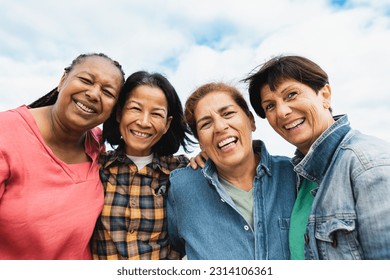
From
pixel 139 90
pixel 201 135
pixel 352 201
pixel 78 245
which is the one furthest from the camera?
pixel 139 90

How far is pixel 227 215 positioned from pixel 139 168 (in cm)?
89

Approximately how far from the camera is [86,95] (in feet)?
8.14

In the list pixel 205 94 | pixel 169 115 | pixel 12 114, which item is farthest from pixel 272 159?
pixel 12 114

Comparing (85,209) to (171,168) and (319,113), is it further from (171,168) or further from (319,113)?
(319,113)

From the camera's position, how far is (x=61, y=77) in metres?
2.74

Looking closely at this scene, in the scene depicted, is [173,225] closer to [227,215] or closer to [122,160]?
[227,215]

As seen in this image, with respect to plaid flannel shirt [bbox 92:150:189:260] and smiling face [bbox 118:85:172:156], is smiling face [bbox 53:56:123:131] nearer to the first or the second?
smiling face [bbox 118:85:172:156]

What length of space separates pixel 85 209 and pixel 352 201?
1811 mm

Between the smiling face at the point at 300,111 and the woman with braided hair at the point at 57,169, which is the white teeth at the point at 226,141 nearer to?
the smiling face at the point at 300,111

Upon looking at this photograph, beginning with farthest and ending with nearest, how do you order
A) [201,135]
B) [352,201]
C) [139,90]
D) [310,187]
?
[139,90]
[201,135]
[310,187]
[352,201]

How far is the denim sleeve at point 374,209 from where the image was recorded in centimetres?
151

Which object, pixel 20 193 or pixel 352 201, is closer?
pixel 352 201
